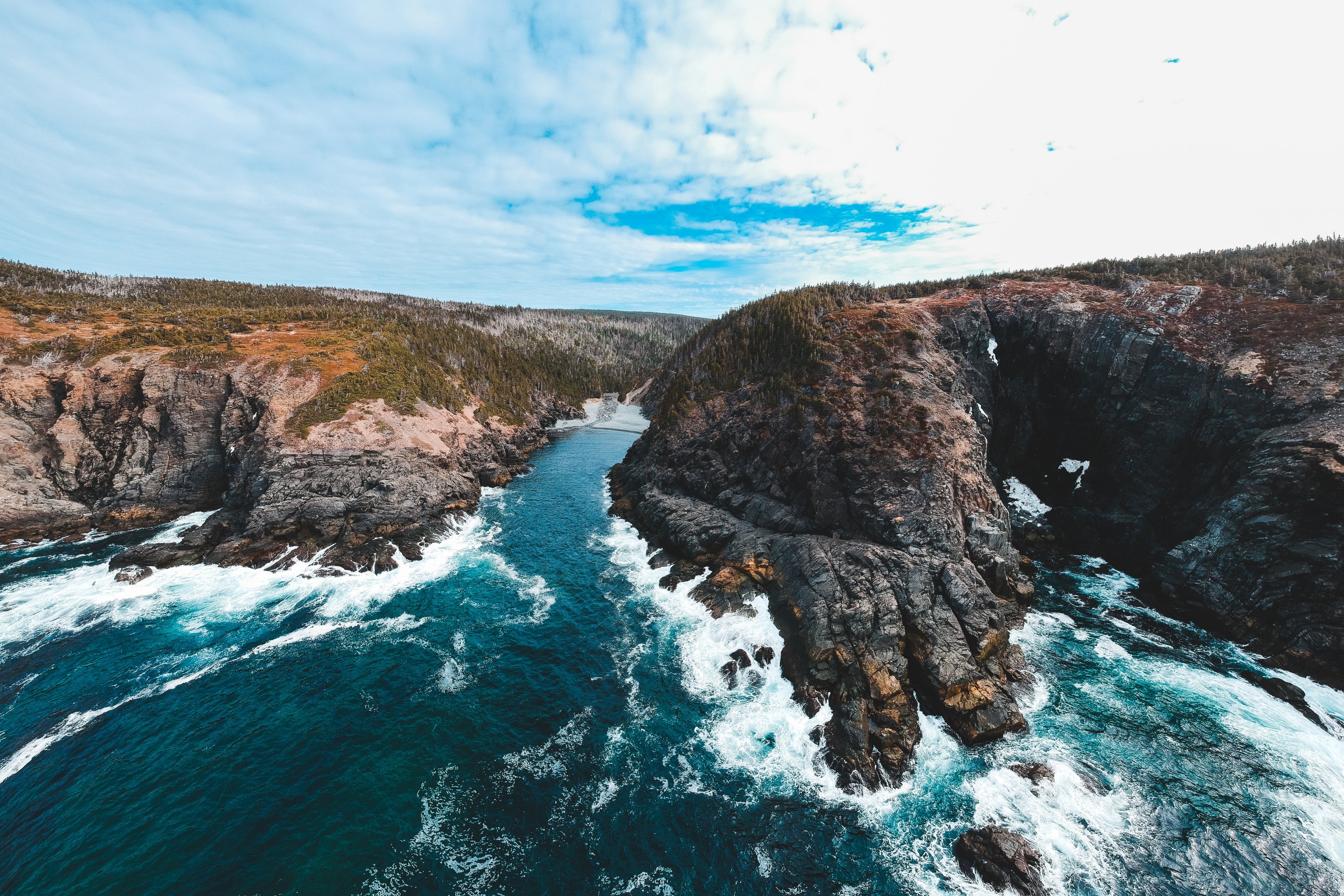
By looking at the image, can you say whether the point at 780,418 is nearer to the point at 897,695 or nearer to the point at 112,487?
the point at 897,695

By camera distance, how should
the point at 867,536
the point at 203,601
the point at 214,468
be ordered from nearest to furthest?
the point at 203,601, the point at 867,536, the point at 214,468

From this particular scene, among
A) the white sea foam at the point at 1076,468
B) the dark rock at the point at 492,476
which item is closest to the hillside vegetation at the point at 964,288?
the white sea foam at the point at 1076,468

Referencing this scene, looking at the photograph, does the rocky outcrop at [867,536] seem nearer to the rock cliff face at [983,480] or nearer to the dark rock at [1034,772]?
the rock cliff face at [983,480]

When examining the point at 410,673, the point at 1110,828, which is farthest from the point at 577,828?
the point at 1110,828

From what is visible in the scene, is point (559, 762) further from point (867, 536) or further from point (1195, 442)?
point (1195, 442)

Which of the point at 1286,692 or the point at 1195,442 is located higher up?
the point at 1195,442

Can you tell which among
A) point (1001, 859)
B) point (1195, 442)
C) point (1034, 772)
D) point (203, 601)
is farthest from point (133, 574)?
point (1195, 442)

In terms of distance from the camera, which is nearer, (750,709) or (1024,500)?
(750,709)
